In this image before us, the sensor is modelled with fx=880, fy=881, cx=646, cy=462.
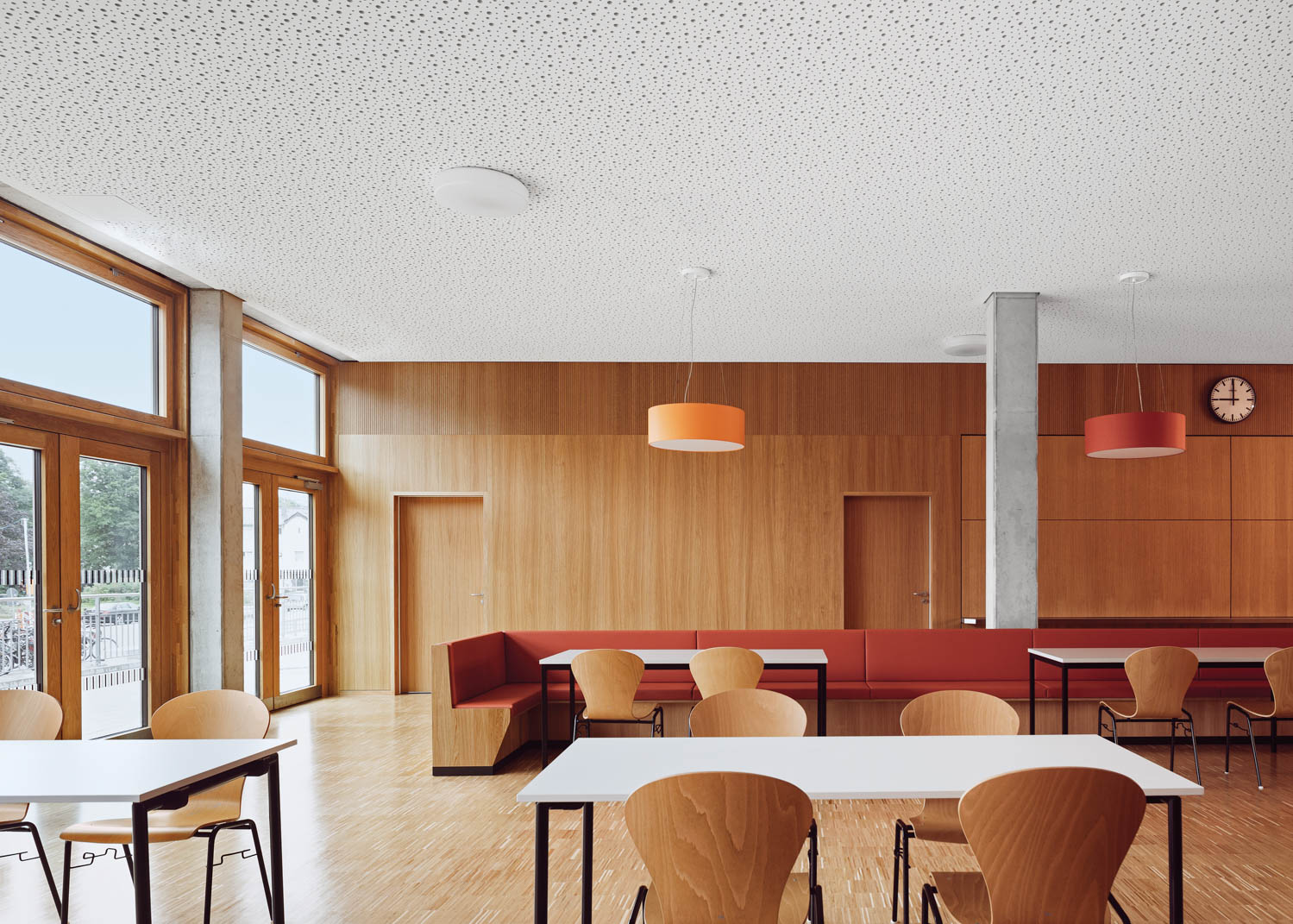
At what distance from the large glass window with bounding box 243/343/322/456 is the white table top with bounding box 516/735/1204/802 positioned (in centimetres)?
577

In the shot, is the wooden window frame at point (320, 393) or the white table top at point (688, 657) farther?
the wooden window frame at point (320, 393)

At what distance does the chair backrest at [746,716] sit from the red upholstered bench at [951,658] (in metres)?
3.18

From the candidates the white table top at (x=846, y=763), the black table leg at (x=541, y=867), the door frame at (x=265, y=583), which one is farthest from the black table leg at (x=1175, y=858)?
the door frame at (x=265, y=583)

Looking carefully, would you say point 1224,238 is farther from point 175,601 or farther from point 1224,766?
point 175,601

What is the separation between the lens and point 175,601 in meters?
6.32

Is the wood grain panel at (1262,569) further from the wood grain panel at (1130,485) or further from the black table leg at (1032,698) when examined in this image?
the black table leg at (1032,698)

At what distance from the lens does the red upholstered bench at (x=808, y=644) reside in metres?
6.41

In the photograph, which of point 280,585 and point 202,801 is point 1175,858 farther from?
point 280,585

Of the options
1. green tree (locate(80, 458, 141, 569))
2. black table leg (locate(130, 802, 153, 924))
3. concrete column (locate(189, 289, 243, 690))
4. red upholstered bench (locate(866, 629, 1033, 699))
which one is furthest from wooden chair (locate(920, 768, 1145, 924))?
concrete column (locate(189, 289, 243, 690))

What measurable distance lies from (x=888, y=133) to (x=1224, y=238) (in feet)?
8.69

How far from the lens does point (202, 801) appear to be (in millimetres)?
3162

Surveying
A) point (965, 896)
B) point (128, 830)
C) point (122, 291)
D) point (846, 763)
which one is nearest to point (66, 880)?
point (128, 830)

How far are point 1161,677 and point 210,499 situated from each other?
20.8ft

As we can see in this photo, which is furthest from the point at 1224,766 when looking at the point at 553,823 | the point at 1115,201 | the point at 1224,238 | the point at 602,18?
the point at 602,18
